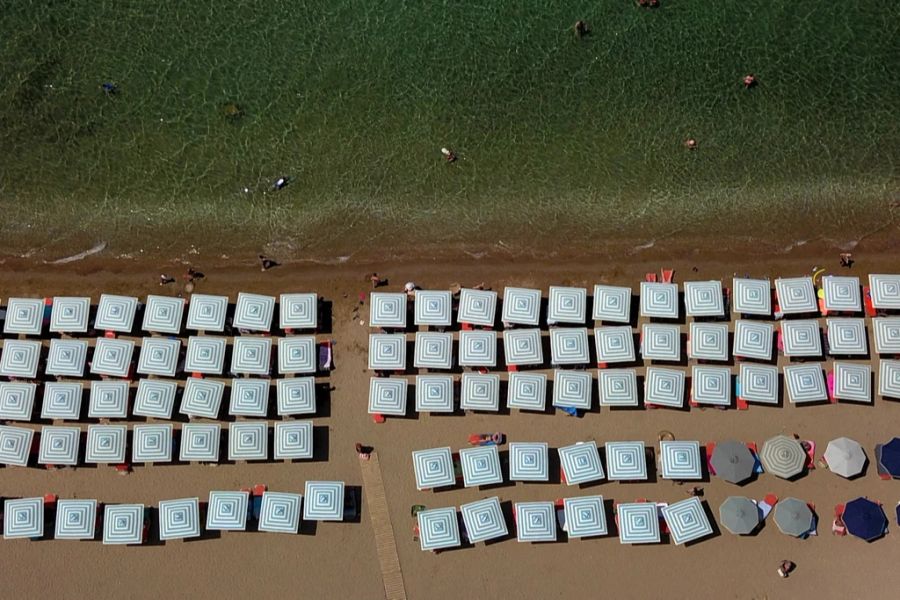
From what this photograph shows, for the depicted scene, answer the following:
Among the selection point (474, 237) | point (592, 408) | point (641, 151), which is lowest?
point (592, 408)

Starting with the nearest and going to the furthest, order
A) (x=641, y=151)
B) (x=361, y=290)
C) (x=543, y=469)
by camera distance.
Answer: (x=543, y=469) → (x=361, y=290) → (x=641, y=151)

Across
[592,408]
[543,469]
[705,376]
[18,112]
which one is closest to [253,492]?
[543,469]

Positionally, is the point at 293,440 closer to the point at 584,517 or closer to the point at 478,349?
the point at 478,349

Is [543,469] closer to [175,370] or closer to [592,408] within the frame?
[592,408]

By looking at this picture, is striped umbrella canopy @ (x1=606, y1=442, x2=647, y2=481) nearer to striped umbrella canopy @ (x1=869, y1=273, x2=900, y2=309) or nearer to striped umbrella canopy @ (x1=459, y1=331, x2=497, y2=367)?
striped umbrella canopy @ (x1=459, y1=331, x2=497, y2=367)

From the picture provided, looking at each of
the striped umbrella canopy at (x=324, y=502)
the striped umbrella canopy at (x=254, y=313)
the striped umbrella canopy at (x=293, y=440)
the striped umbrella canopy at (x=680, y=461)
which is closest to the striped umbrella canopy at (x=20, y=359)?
the striped umbrella canopy at (x=254, y=313)

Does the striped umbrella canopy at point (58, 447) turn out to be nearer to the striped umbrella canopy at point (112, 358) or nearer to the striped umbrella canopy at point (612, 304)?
the striped umbrella canopy at point (112, 358)

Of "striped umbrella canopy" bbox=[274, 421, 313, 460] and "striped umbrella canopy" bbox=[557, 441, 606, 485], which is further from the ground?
"striped umbrella canopy" bbox=[274, 421, 313, 460]

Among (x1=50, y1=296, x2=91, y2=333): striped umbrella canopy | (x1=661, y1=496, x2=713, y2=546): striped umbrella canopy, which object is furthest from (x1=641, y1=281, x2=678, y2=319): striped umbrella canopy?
(x1=50, y1=296, x2=91, y2=333): striped umbrella canopy
